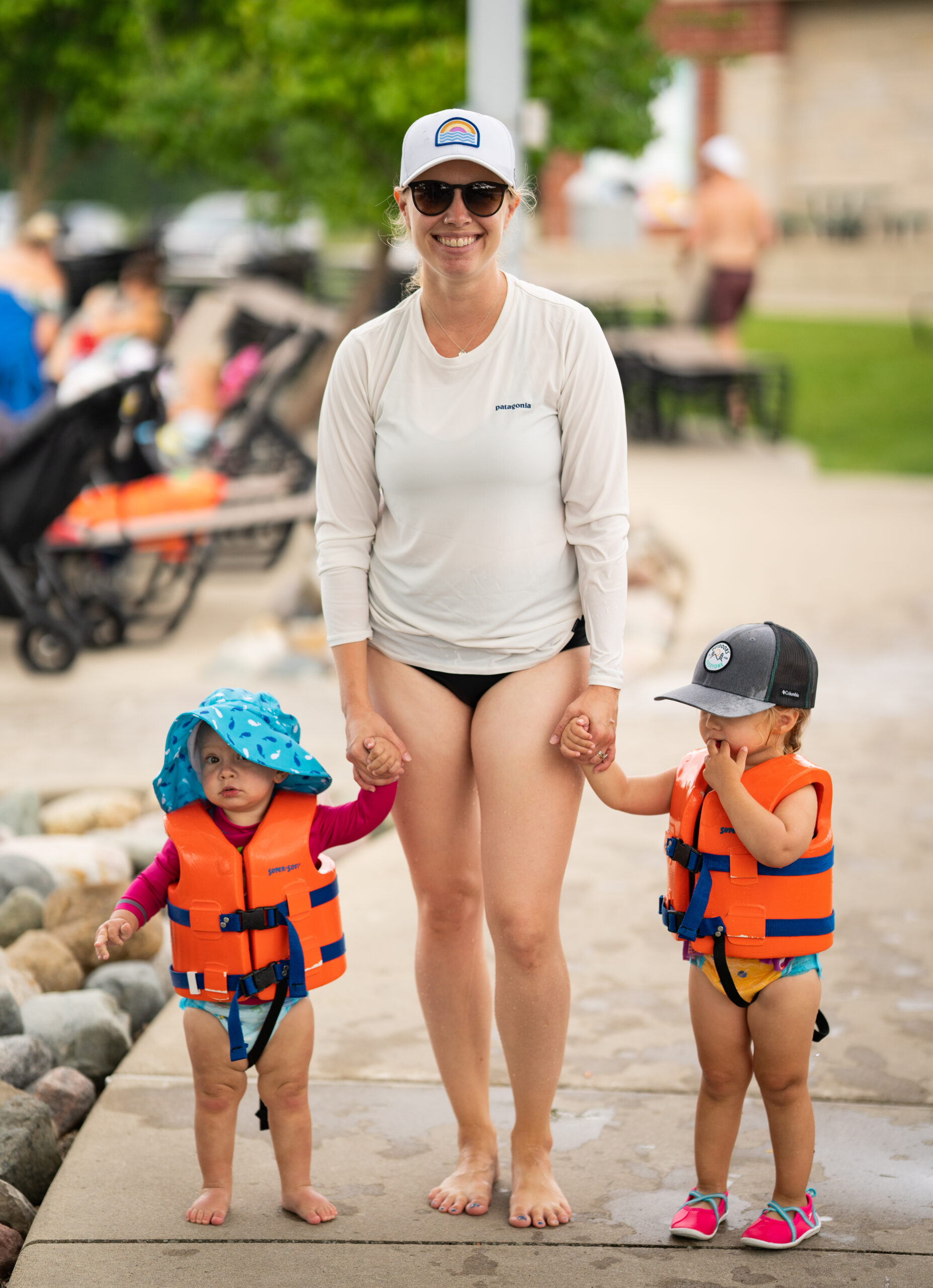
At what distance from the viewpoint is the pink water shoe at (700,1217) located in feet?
8.84

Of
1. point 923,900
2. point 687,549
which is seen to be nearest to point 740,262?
point 687,549

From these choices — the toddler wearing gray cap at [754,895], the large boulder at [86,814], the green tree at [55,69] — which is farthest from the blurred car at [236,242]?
the toddler wearing gray cap at [754,895]

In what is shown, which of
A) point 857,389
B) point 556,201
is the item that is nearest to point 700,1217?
point 857,389

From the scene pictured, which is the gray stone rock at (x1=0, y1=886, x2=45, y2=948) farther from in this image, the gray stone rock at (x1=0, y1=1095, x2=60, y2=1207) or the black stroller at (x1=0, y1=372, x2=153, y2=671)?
the black stroller at (x1=0, y1=372, x2=153, y2=671)

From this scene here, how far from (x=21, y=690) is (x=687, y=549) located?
3968 millimetres

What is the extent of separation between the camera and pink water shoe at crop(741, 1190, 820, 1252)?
2664 millimetres

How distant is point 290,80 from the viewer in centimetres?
1038

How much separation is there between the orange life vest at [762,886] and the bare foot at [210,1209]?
94 cm

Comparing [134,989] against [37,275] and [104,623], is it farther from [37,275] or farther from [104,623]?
[37,275]

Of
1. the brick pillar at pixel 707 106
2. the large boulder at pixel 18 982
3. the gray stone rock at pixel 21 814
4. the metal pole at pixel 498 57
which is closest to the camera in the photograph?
the large boulder at pixel 18 982

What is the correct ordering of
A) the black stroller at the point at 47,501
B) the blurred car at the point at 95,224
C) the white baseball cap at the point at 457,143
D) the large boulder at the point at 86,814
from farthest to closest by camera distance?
Result: the blurred car at the point at 95,224, the black stroller at the point at 47,501, the large boulder at the point at 86,814, the white baseball cap at the point at 457,143

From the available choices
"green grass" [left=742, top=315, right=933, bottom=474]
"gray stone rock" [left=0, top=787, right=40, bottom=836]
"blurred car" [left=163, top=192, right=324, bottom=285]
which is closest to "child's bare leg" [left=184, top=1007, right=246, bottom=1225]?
"gray stone rock" [left=0, top=787, right=40, bottom=836]

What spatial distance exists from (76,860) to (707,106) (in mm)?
26866

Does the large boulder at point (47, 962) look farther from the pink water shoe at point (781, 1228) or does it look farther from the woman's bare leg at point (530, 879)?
the pink water shoe at point (781, 1228)
